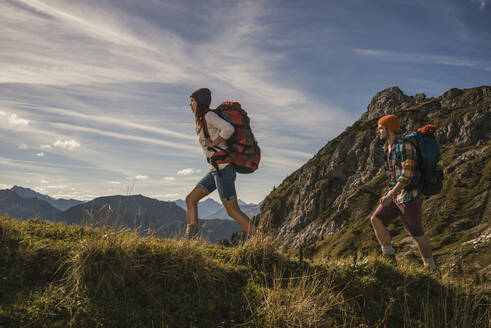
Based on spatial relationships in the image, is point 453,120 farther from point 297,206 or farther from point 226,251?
point 226,251

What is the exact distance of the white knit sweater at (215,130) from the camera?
5.38 metres

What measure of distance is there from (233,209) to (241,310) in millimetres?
2082

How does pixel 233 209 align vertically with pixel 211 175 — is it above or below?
below

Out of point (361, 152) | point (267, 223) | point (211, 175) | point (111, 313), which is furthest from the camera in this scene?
point (361, 152)

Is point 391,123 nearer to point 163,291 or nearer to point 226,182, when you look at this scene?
point 226,182

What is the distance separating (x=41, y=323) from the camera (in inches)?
124

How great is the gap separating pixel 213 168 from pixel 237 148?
58cm

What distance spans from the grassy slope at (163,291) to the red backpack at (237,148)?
1611mm

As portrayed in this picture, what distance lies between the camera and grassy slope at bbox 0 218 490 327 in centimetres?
341

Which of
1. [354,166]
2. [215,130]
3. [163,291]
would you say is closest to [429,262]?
[215,130]

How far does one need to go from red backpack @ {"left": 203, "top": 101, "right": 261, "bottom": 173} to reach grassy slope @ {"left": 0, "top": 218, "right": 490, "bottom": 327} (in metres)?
1.61

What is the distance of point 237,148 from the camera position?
5.57 meters

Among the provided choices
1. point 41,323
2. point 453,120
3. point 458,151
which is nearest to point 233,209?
point 41,323

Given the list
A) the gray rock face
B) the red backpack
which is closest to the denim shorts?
the red backpack
